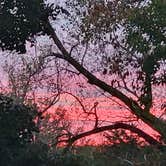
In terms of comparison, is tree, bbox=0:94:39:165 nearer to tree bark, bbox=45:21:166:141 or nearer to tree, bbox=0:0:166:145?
tree, bbox=0:0:166:145

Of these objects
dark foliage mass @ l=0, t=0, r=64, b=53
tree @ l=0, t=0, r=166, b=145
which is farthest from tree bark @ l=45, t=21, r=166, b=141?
dark foliage mass @ l=0, t=0, r=64, b=53

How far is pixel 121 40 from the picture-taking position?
1289 centimetres

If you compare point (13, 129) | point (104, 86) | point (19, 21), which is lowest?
point (13, 129)

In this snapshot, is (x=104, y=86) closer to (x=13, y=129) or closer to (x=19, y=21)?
(x=19, y=21)

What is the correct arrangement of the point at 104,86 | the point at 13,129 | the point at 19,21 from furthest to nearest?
1. the point at 104,86
2. the point at 19,21
3. the point at 13,129

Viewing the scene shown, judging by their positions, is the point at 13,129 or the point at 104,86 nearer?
the point at 13,129

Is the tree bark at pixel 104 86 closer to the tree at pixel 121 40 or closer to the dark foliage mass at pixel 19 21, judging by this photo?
the tree at pixel 121 40

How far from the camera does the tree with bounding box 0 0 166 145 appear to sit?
1087 centimetres

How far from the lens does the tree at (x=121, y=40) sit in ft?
35.7

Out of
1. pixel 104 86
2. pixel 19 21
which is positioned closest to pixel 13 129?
pixel 19 21

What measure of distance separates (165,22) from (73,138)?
5.45m

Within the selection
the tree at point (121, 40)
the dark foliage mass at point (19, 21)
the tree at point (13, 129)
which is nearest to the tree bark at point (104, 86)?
the tree at point (121, 40)

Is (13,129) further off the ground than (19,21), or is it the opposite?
(19,21)

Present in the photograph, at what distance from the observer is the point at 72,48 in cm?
1477
